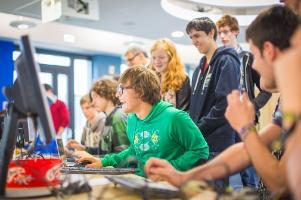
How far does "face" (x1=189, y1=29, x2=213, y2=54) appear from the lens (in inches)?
99.0

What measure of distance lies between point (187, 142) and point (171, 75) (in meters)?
1.00

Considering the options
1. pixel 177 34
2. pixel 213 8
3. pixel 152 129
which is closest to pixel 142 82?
pixel 152 129

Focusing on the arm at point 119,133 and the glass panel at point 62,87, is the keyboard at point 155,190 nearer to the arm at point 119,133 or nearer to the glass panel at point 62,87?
the arm at point 119,133

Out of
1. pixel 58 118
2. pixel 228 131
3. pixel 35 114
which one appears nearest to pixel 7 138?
pixel 35 114

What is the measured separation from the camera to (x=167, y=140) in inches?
70.8

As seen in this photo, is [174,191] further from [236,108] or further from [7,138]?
[7,138]

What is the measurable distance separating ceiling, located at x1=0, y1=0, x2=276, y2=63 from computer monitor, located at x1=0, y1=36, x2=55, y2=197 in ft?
8.99

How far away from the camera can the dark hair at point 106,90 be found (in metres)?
3.18

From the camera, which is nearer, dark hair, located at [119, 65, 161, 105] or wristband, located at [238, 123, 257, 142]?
wristband, located at [238, 123, 257, 142]

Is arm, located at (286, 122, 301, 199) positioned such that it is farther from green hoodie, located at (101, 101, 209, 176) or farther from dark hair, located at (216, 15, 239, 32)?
dark hair, located at (216, 15, 239, 32)

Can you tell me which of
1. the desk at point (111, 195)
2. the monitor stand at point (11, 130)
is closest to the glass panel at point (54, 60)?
the monitor stand at point (11, 130)

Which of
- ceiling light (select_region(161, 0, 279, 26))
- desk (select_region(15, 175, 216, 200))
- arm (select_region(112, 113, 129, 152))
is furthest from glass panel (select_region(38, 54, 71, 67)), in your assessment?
desk (select_region(15, 175, 216, 200))

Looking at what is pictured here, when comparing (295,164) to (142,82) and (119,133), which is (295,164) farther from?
(119,133)

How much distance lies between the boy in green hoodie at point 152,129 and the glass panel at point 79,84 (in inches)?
266
